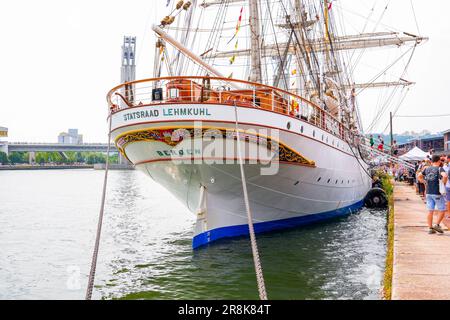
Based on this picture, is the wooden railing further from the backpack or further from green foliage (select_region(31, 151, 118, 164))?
green foliage (select_region(31, 151, 118, 164))

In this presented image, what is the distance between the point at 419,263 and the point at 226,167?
5.31 metres

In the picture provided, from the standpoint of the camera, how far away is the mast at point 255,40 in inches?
581

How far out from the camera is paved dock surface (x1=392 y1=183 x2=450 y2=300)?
18.1 ft

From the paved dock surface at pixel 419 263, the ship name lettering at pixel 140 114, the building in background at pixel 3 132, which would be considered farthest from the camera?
the building in background at pixel 3 132

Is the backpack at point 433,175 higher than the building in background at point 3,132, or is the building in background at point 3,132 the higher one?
the building in background at point 3,132

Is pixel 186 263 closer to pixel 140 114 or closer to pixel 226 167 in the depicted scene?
pixel 226 167

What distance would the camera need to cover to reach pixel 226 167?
36.1 feet

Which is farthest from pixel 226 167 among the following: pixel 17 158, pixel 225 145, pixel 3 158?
pixel 17 158

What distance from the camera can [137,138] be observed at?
1119 centimetres

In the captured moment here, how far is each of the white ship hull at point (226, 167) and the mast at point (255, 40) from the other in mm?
3353

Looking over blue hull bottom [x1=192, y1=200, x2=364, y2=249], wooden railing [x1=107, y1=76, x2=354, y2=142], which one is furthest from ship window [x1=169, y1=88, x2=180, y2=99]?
blue hull bottom [x1=192, y1=200, x2=364, y2=249]

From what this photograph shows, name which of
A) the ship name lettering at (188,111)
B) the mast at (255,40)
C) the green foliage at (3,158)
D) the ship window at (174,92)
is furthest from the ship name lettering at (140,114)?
the green foliage at (3,158)

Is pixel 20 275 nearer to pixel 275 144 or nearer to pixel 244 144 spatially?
pixel 244 144

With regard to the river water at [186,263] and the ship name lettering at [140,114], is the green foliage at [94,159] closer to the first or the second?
the river water at [186,263]
